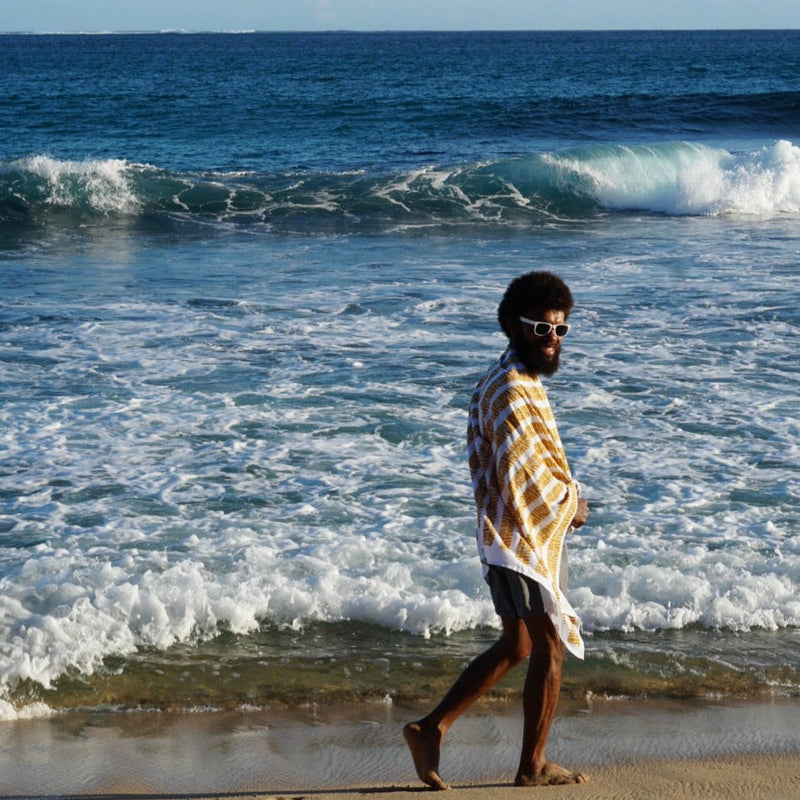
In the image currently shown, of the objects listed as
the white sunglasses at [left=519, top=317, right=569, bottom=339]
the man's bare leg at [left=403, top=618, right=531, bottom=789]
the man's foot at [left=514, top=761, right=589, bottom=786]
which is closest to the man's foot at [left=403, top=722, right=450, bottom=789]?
the man's bare leg at [left=403, top=618, right=531, bottom=789]

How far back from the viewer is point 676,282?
13141mm

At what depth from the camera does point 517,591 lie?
3.62 meters

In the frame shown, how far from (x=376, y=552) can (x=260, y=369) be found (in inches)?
146

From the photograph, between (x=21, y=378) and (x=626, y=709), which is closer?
(x=626, y=709)

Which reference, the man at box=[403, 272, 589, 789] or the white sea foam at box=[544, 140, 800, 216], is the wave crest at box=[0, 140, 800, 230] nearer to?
the white sea foam at box=[544, 140, 800, 216]

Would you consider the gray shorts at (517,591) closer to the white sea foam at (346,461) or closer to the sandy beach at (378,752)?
the sandy beach at (378,752)

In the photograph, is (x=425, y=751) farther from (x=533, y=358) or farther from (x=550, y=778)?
(x=533, y=358)

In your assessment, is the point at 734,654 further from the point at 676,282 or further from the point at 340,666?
the point at 676,282

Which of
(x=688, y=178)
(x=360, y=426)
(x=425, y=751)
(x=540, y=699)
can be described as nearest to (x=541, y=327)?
(x=540, y=699)

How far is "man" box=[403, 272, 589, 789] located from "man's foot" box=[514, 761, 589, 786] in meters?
0.10

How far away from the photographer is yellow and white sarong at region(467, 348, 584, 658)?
3617mm

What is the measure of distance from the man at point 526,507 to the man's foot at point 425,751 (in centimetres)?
2

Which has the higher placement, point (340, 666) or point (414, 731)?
point (414, 731)

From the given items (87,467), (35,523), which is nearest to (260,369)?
(87,467)
